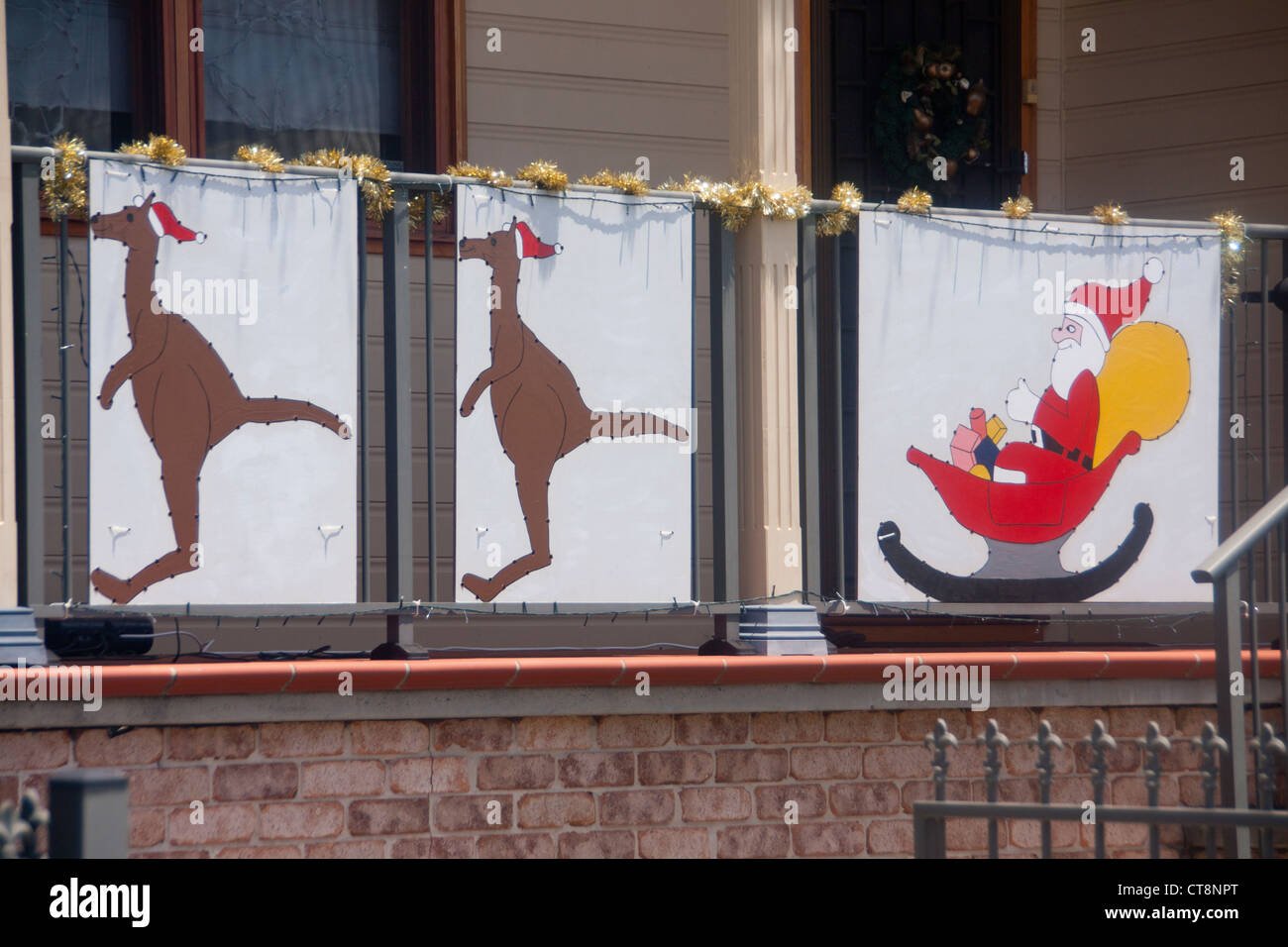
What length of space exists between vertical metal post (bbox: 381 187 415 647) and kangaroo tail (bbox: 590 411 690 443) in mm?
651

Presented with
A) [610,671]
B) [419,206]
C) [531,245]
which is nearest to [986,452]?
[610,671]

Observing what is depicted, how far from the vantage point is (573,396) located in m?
5.30

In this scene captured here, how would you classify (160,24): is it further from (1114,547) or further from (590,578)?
(1114,547)

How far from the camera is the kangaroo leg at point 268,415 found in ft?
16.0

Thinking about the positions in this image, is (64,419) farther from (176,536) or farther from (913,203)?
(913,203)

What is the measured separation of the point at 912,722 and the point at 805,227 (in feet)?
A: 6.03

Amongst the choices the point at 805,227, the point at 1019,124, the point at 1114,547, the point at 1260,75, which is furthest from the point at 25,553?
the point at 1260,75

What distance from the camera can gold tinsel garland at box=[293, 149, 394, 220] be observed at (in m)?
5.09

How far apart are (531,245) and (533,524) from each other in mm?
953

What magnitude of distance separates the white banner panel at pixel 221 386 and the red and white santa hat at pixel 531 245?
566 mm

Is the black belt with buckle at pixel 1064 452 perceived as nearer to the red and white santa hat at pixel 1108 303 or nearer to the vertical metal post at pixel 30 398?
the red and white santa hat at pixel 1108 303

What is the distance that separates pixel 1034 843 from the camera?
550 centimetres

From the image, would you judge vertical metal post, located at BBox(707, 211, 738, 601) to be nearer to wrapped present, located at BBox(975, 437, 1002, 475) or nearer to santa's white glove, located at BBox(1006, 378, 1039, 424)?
wrapped present, located at BBox(975, 437, 1002, 475)

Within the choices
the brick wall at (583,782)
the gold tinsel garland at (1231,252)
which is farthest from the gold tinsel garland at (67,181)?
the gold tinsel garland at (1231,252)
